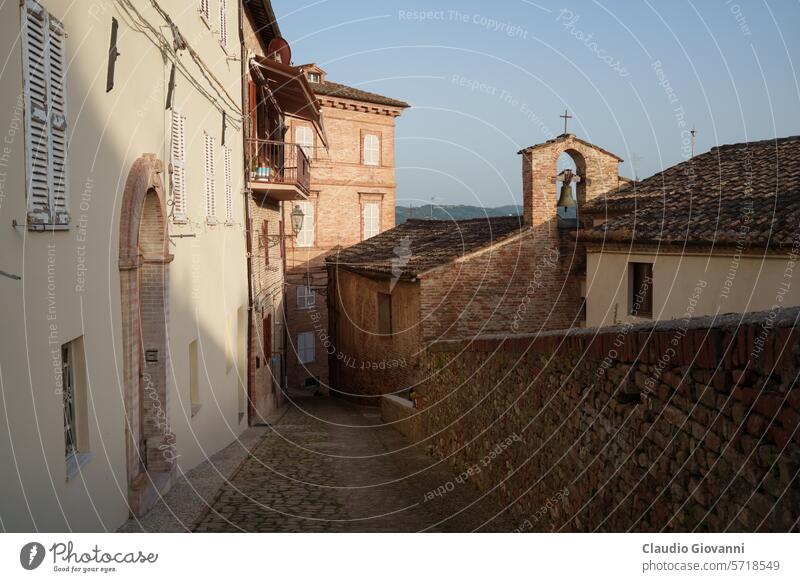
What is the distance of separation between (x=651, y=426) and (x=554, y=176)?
11.1 metres

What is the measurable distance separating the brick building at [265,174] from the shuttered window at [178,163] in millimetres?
4105

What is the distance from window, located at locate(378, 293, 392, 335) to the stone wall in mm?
9119

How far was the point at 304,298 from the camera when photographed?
1176 inches

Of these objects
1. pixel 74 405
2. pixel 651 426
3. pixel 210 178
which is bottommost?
pixel 74 405

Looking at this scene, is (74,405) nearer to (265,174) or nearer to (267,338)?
(265,174)

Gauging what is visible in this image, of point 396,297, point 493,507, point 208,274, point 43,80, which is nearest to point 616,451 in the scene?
point 493,507

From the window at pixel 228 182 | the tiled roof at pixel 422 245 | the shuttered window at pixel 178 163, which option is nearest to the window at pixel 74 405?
the shuttered window at pixel 178 163

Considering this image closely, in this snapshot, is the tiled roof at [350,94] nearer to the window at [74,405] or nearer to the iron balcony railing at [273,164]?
the iron balcony railing at [273,164]

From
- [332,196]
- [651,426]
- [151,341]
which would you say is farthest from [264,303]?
[332,196]

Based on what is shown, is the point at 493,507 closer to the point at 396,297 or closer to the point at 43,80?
the point at 43,80

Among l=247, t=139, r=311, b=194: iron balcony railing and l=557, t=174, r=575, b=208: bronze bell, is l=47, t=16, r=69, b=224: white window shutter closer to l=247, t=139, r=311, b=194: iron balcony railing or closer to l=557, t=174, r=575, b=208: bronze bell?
l=247, t=139, r=311, b=194: iron balcony railing

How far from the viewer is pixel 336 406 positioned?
827 inches

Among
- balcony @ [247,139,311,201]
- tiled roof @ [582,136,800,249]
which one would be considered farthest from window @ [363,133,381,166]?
tiled roof @ [582,136,800,249]
